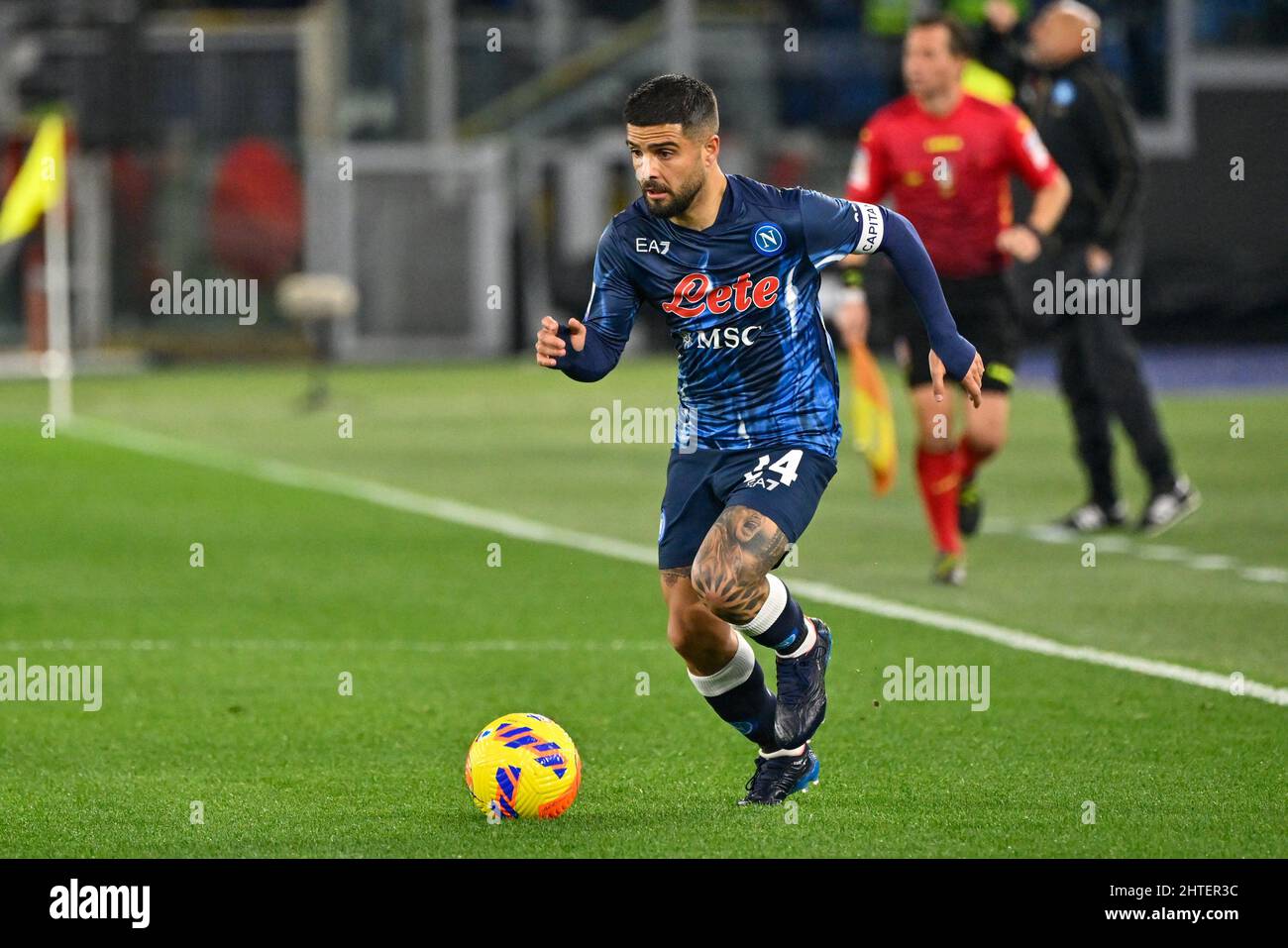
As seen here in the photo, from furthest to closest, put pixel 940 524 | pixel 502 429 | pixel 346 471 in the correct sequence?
pixel 502 429
pixel 346 471
pixel 940 524

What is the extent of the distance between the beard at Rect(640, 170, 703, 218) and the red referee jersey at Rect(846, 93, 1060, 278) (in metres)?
4.76

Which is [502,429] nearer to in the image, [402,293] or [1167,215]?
[402,293]

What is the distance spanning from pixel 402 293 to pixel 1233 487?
64.8 ft

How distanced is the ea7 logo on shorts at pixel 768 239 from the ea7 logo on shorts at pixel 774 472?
56 centimetres

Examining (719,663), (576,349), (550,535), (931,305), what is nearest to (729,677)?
(719,663)

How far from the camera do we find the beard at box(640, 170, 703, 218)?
6551mm

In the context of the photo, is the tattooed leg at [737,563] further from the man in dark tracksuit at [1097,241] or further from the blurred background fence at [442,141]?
the blurred background fence at [442,141]

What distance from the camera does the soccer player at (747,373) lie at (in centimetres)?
666

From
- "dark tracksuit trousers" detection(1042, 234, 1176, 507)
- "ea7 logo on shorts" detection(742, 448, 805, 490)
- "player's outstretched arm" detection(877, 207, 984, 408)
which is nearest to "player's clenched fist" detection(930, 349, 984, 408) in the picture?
"player's outstretched arm" detection(877, 207, 984, 408)

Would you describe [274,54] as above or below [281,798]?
above

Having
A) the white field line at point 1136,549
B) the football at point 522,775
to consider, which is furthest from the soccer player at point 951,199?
the football at point 522,775

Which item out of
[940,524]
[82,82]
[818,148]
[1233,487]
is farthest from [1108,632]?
[818,148]

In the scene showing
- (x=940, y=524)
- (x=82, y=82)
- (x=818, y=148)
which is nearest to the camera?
(x=940, y=524)
